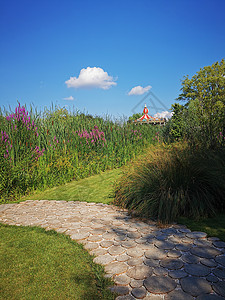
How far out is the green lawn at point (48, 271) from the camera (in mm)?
2059

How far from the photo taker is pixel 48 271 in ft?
7.80

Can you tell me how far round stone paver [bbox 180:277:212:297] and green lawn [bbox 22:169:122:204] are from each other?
3.16m

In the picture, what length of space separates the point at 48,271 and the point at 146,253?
1123mm

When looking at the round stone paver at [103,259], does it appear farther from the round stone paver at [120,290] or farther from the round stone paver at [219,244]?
the round stone paver at [219,244]

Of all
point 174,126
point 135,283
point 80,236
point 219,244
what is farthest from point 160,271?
point 174,126

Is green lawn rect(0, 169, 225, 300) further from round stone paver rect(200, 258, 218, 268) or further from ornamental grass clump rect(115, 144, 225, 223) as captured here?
round stone paver rect(200, 258, 218, 268)

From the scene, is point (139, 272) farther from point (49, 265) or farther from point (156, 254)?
point (49, 265)

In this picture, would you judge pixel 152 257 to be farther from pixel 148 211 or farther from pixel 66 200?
pixel 66 200

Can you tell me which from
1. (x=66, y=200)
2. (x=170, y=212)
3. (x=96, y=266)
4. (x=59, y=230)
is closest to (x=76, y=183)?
(x=66, y=200)

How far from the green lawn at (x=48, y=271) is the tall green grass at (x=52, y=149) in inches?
123

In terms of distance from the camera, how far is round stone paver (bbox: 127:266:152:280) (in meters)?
2.20

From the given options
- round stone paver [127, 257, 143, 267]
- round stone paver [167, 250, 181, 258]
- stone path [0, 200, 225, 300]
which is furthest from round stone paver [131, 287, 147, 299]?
round stone paver [167, 250, 181, 258]

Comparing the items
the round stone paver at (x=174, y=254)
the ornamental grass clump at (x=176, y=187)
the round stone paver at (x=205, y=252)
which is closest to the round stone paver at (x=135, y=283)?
the round stone paver at (x=174, y=254)

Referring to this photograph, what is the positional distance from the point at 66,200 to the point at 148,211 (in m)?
2.52
